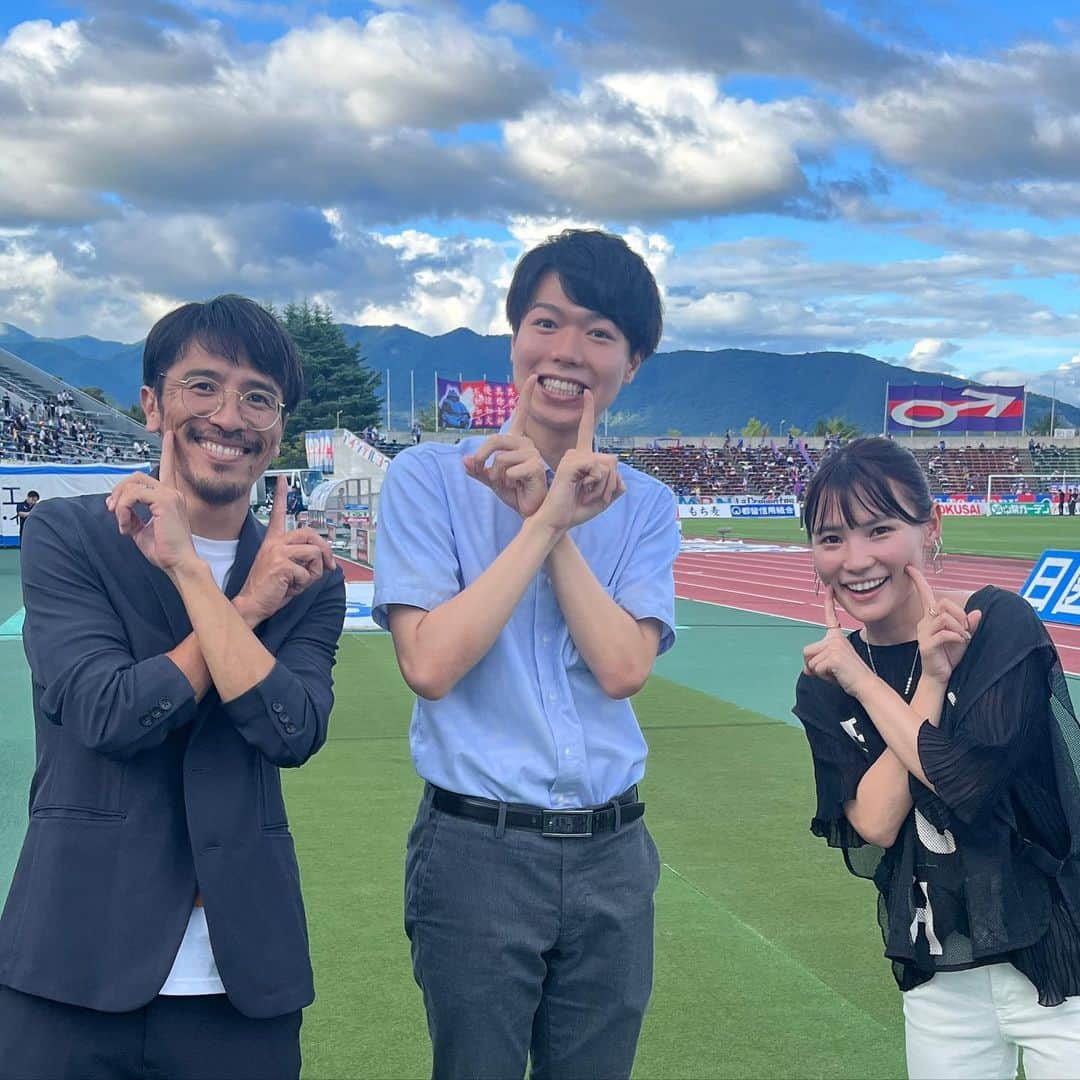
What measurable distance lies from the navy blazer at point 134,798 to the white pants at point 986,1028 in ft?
4.16

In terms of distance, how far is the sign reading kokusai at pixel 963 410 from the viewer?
66.4 m

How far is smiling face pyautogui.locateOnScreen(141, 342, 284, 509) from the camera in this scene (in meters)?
2.29

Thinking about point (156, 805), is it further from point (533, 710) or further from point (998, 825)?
point (998, 825)

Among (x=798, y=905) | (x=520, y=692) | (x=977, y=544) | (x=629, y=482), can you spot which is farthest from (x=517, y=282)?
(x=977, y=544)

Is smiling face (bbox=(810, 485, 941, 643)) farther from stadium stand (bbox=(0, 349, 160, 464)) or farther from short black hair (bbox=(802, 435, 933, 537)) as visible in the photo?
stadium stand (bbox=(0, 349, 160, 464))

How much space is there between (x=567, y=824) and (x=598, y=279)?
106cm

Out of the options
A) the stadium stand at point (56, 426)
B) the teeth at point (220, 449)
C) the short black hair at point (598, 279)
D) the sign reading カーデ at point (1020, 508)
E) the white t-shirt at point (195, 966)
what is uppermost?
the stadium stand at point (56, 426)

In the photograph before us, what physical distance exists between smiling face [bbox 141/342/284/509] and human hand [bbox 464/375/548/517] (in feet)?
1.57

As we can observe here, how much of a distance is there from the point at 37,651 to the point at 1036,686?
6.30ft

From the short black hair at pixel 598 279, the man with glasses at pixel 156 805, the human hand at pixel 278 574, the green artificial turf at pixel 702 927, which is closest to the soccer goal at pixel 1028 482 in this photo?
the green artificial turf at pixel 702 927

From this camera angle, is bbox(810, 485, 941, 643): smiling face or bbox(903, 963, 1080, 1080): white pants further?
bbox(810, 485, 941, 643): smiling face

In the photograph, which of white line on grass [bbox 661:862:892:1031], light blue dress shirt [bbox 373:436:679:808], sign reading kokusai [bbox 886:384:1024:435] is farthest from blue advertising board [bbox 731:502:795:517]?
light blue dress shirt [bbox 373:436:679:808]

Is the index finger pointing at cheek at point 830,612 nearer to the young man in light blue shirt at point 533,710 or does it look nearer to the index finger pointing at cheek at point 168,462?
the young man in light blue shirt at point 533,710

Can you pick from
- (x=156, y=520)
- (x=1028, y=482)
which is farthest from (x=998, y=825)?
(x=1028, y=482)
